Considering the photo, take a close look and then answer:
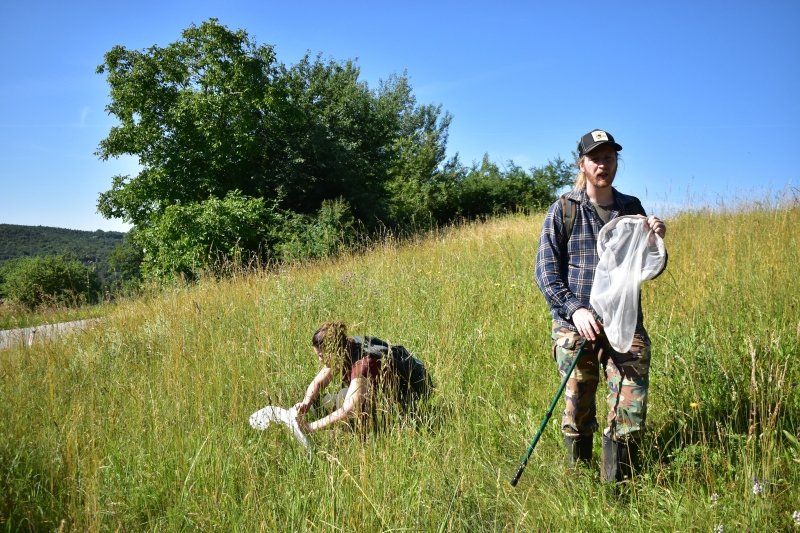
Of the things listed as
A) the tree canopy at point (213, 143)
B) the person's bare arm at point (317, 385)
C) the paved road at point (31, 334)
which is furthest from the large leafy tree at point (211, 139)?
the person's bare arm at point (317, 385)

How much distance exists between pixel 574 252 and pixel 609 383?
Answer: 0.61 metres

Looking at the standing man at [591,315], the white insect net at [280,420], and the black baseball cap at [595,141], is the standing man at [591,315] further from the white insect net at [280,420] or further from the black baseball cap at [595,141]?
the white insect net at [280,420]

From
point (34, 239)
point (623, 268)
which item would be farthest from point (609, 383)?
point (34, 239)

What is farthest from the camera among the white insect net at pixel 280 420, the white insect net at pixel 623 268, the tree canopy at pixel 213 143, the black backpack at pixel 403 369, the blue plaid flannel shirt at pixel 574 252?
the tree canopy at pixel 213 143

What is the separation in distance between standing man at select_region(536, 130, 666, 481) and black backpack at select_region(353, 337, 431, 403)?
38.6 inches

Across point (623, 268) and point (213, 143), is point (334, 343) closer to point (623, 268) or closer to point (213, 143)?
point (623, 268)

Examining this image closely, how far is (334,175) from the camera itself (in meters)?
18.6

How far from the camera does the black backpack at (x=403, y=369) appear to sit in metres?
3.10

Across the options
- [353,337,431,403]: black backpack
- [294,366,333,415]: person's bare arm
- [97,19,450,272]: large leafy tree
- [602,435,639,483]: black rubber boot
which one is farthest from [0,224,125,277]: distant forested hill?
[602,435,639,483]: black rubber boot

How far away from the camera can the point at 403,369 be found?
3.13 meters

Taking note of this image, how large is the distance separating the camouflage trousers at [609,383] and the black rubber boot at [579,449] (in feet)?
0.09

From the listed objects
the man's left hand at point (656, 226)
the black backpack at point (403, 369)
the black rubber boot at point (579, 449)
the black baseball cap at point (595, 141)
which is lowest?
the black rubber boot at point (579, 449)

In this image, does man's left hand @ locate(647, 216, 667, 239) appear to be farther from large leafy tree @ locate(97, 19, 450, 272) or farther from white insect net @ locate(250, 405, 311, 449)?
large leafy tree @ locate(97, 19, 450, 272)

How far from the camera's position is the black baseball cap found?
2318mm
